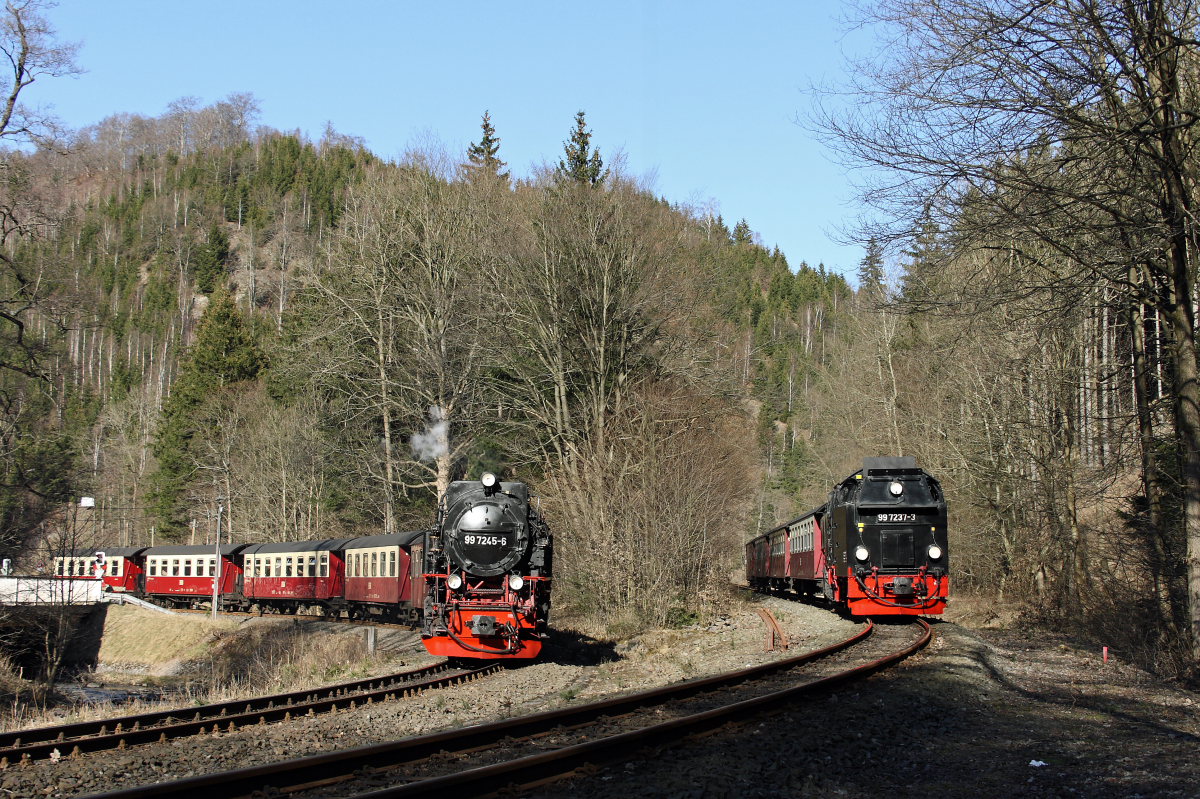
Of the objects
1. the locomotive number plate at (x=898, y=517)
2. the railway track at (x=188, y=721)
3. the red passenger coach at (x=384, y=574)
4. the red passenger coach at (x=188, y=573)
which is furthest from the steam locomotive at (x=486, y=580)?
the red passenger coach at (x=188, y=573)

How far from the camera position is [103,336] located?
310 ft

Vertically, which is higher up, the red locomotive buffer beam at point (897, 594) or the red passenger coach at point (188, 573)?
the red locomotive buffer beam at point (897, 594)

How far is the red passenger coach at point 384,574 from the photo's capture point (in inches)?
912

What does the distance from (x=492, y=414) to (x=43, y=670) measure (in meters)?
14.3

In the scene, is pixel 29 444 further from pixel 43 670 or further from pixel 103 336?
pixel 103 336

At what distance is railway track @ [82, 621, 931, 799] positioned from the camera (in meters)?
6.41

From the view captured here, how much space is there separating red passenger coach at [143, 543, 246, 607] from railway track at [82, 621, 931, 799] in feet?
94.3

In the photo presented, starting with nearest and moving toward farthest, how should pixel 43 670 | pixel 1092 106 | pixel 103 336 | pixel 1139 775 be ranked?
pixel 1139 775 < pixel 1092 106 < pixel 43 670 < pixel 103 336

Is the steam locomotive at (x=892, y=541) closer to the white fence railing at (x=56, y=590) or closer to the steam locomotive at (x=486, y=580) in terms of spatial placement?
the steam locomotive at (x=486, y=580)

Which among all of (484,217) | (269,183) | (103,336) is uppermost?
(269,183)

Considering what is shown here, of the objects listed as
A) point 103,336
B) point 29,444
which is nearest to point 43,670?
point 29,444

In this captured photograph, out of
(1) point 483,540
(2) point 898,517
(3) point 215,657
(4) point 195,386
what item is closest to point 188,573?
(3) point 215,657

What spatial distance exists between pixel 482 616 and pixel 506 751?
7242 mm

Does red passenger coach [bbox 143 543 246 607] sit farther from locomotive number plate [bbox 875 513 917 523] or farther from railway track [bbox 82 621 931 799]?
railway track [bbox 82 621 931 799]
